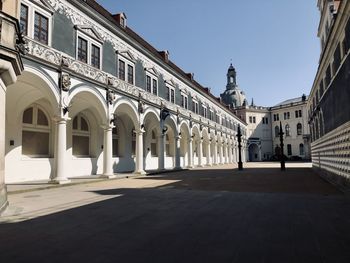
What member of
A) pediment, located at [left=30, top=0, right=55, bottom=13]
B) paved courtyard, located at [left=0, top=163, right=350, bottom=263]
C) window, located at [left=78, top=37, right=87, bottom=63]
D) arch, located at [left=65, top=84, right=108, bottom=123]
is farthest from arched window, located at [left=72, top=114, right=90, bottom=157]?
paved courtyard, located at [left=0, top=163, right=350, bottom=263]

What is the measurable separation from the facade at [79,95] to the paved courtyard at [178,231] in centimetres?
757

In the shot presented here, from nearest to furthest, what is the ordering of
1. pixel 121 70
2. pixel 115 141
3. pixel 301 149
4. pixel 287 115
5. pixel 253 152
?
pixel 121 70 → pixel 115 141 → pixel 301 149 → pixel 287 115 → pixel 253 152

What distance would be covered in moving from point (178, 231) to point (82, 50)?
47.6 ft

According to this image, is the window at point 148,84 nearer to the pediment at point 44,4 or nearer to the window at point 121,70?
the window at point 121,70

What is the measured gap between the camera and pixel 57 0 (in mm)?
15180

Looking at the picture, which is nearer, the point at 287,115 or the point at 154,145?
the point at 154,145

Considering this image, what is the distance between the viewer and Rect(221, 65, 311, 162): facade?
66.4 meters

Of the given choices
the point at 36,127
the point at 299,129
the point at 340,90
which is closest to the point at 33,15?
the point at 36,127

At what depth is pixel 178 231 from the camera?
559 cm

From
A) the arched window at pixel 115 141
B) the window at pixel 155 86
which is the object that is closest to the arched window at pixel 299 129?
the window at pixel 155 86

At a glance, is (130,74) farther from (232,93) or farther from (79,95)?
(232,93)

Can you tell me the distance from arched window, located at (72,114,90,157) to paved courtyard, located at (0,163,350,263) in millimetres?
11407

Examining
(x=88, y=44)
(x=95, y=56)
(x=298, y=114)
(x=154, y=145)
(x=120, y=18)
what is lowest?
(x=154, y=145)

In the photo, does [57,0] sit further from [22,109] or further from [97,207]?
[97,207]
